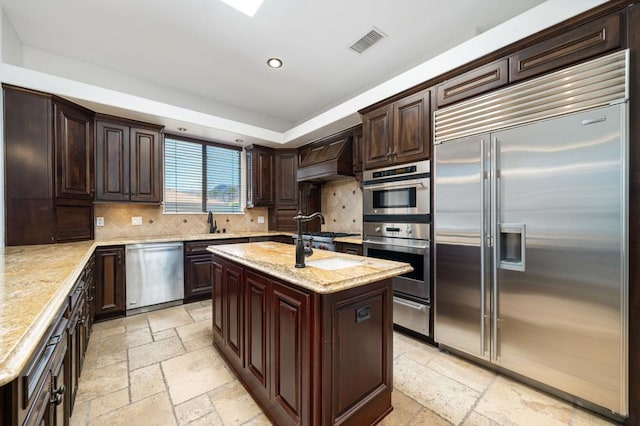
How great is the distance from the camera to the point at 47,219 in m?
2.71

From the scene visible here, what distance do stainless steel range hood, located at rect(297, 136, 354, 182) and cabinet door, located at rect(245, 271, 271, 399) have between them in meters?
2.29

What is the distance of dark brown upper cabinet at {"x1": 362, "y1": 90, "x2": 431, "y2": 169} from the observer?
99.9 inches

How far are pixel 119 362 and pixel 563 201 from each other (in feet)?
12.1

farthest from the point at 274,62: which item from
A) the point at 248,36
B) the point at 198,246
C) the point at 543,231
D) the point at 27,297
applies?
the point at 543,231

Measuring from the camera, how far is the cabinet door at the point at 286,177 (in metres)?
4.79

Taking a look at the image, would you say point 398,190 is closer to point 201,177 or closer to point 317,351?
point 317,351

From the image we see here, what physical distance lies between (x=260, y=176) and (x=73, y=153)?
8.08 feet

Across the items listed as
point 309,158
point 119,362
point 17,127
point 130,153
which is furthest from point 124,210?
point 309,158

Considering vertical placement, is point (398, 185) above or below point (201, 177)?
below

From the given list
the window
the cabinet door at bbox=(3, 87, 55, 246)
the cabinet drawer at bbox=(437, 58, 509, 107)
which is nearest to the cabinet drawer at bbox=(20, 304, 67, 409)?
the cabinet door at bbox=(3, 87, 55, 246)

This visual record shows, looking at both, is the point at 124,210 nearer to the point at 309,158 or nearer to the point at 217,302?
the point at 217,302

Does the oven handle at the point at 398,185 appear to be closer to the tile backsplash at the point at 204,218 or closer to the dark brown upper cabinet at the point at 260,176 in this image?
the tile backsplash at the point at 204,218

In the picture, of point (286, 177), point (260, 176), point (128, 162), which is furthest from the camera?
point (286, 177)

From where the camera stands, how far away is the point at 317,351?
1.28 metres
